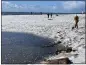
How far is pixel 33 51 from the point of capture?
786 inches

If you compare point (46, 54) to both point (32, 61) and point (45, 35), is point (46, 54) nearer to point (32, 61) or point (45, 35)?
point (32, 61)

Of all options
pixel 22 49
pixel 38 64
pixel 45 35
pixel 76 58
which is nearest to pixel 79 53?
pixel 76 58

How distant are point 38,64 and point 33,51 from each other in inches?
191

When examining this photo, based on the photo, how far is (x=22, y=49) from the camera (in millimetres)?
20766

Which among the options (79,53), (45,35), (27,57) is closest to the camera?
(79,53)

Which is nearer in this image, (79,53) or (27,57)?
(79,53)

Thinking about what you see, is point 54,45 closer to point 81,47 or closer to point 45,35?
point 81,47

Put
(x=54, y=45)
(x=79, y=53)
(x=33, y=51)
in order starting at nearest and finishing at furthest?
(x=79, y=53) < (x=33, y=51) < (x=54, y=45)

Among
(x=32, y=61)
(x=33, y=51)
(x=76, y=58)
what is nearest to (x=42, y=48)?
(x=33, y=51)

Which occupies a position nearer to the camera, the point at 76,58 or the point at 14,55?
the point at 76,58

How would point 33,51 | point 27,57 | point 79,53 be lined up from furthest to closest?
point 33,51 → point 27,57 → point 79,53

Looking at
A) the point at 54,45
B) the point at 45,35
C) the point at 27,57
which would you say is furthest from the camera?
the point at 45,35

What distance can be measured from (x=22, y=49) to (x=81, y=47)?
16.3ft

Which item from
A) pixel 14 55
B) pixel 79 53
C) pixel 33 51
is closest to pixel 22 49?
pixel 33 51
